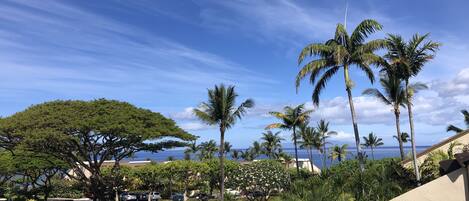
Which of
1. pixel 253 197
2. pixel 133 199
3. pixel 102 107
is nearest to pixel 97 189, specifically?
pixel 102 107

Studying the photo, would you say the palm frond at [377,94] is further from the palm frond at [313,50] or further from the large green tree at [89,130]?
the large green tree at [89,130]

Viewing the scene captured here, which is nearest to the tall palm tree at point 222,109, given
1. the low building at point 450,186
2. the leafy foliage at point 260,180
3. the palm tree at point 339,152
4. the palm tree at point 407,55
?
the leafy foliage at point 260,180

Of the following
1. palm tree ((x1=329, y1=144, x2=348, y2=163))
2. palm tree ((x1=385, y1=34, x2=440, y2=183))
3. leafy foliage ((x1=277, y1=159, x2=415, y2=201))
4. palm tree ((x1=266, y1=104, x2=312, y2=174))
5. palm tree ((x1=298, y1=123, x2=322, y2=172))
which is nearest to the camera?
leafy foliage ((x1=277, y1=159, x2=415, y2=201))

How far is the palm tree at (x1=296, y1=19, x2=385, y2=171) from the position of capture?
27328 mm

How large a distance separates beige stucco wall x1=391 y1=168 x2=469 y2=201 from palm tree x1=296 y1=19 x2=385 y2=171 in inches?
611

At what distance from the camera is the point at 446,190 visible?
11.7 meters

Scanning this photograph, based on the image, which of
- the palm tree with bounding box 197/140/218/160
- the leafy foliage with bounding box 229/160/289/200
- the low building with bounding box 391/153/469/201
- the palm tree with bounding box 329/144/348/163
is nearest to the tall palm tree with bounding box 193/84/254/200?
the leafy foliage with bounding box 229/160/289/200

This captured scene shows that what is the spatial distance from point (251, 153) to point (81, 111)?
75973mm

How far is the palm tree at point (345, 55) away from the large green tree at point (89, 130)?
43.0 feet

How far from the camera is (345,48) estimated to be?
1101 inches

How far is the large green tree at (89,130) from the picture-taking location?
31.7 m

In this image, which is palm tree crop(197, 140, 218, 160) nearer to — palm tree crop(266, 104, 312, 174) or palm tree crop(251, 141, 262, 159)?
palm tree crop(251, 141, 262, 159)

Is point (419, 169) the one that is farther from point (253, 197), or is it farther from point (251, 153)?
point (251, 153)

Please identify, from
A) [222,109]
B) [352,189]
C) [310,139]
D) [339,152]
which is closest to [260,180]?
[222,109]
